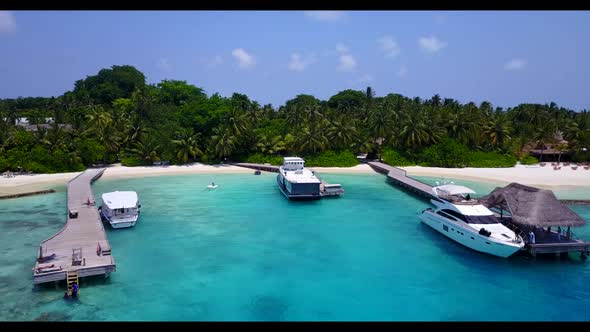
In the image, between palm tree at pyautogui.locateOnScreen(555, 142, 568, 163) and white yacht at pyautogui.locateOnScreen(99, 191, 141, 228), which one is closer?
white yacht at pyautogui.locateOnScreen(99, 191, 141, 228)

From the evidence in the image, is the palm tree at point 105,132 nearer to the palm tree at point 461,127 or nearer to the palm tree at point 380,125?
the palm tree at point 380,125

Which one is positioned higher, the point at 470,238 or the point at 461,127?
the point at 461,127

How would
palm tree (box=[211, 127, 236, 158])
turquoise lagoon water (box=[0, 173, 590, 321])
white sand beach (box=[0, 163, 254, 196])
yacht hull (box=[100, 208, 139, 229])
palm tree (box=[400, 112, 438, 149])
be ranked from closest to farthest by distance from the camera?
turquoise lagoon water (box=[0, 173, 590, 321])
yacht hull (box=[100, 208, 139, 229])
white sand beach (box=[0, 163, 254, 196])
palm tree (box=[400, 112, 438, 149])
palm tree (box=[211, 127, 236, 158])

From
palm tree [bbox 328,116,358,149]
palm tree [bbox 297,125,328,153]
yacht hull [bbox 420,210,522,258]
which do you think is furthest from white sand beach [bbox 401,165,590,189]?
yacht hull [bbox 420,210,522,258]

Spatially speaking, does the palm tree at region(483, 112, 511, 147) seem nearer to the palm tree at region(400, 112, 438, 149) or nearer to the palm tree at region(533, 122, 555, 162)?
the palm tree at region(533, 122, 555, 162)

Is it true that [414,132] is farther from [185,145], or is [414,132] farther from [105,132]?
[105,132]

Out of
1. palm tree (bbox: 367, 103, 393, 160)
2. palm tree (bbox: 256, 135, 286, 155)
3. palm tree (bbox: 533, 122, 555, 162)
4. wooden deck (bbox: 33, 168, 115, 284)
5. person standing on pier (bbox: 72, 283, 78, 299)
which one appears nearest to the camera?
person standing on pier (bbox: 72, 283, 78, 299)

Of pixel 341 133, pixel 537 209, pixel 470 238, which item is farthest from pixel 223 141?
pixel 537 209
